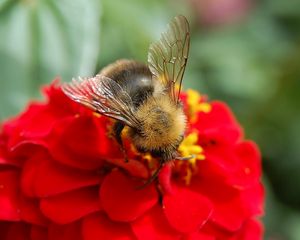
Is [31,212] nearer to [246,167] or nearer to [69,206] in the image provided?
[69,206]

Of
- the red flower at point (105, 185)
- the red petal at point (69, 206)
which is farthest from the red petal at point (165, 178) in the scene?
the red petal at point (69, 206)

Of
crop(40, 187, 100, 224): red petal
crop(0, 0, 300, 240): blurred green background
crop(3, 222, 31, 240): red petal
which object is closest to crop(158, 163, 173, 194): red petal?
crop(40, 187, 100, 224): red petal

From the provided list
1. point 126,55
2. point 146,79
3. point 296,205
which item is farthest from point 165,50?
point 296,205

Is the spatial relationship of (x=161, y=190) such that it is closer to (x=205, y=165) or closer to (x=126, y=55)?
(x=205, y=165)

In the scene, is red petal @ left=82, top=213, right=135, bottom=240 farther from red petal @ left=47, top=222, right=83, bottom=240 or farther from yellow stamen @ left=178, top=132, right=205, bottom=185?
yellow stamen @ left=178, top=132, right=205, bottom=185

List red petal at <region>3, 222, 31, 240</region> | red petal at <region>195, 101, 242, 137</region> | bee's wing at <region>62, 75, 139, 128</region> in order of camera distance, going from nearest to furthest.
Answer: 1. bee's wing at <region>62, 75, 139, 128</region>
2. red petal at <region>3, 222, 31, 240</region>
3. red petal at <region>195, 101, 242, 137</region>
